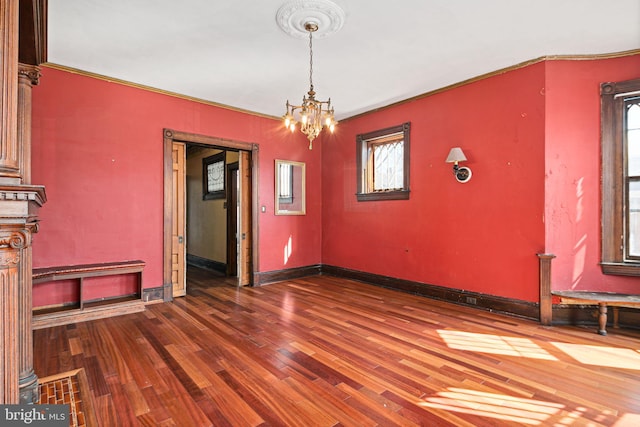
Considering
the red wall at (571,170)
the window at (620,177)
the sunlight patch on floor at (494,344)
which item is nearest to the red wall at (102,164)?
the sunlight patch on floor at (494,344)

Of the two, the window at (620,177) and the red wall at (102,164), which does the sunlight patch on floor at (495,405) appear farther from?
the red wall at (102,164)

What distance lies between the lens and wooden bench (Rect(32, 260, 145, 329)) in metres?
3.55

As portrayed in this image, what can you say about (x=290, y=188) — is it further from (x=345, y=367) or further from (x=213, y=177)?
(x=345, y=367)

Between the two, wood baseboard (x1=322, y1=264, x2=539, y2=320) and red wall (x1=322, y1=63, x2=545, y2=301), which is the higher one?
red wall (x1=322, y1=63, x2=545, y2=301)

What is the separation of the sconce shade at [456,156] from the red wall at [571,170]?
0.92 meters

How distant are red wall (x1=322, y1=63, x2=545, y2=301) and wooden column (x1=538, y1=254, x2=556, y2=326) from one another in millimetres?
92

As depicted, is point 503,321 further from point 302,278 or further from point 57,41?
point 57,41

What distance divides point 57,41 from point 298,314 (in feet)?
12.8

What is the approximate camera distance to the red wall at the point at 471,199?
3.79 meters

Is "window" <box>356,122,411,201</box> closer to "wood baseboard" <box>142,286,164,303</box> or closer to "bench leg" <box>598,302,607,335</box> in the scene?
"bench leg" <box>598,302,607,335</box>

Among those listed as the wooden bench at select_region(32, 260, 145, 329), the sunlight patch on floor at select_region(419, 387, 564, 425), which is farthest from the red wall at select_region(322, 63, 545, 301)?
the wooden bench at select_region(32, 260, 145, 329)

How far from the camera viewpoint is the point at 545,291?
362cm

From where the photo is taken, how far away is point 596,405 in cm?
212

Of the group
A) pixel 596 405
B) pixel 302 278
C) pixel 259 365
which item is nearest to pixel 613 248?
pixel 596 405
